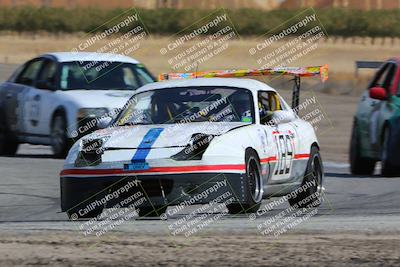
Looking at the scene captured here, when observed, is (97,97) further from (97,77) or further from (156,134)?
(156,134)

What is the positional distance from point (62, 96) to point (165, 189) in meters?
7.41

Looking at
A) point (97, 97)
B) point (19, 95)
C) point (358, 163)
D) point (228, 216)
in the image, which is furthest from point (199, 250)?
point (19, 95)

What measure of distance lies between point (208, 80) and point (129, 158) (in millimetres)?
1832

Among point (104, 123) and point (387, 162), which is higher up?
point (104, 123)

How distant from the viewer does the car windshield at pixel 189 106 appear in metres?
11.8

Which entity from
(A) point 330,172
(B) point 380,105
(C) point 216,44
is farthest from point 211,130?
(C) point 216,44

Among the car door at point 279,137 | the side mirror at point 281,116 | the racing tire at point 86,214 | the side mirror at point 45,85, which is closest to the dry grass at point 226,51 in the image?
the side mirror at point 45,85

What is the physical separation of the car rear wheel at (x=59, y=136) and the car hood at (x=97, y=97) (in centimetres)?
33

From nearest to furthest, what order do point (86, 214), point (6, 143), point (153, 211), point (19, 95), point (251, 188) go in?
point (86, 214) → point (251, 188) → point (153, 211) → point (19, 95) → point (6, 143)

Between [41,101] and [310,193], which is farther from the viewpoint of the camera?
[41,101]

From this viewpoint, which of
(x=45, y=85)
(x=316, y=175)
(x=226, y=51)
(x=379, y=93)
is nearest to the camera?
(x=316, y=175)

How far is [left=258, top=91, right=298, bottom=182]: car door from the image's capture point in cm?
1189

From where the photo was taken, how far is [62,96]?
704 inches

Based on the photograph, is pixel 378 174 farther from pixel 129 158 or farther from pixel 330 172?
pixel 129 158
